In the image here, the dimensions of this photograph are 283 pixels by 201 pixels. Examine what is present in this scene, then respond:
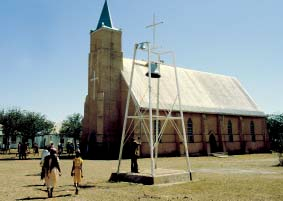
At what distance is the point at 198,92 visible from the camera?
43469mm

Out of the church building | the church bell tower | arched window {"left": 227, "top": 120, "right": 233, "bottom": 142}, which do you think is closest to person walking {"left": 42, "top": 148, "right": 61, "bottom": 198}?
the church building

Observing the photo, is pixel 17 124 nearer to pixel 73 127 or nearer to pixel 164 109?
pixel 73 127

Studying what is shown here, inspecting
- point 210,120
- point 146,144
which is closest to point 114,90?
point 146,144

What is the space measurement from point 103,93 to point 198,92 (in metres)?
15.6

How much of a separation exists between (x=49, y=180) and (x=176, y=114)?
27820mm

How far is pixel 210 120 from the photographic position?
41688 millimetres

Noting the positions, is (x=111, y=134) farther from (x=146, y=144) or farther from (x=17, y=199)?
(x=17, y=199)

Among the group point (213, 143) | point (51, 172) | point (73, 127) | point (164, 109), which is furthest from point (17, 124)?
point (51, 172)

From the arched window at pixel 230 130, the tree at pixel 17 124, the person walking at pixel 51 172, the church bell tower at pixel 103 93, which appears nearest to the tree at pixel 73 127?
the tree at pixel 17 124

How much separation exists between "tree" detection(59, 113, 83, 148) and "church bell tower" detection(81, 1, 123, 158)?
1188 inches

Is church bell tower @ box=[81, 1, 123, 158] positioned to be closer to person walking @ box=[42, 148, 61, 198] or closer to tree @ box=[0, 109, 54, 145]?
tree @ box=[0, 109, 54, 145]

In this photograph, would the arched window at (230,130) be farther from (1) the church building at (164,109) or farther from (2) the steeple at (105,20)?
(2) the steeple at (105,20)

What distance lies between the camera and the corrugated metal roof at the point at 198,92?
1457 inches

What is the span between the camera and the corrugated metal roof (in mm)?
37000
